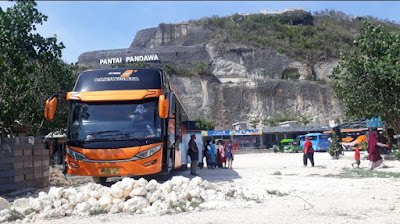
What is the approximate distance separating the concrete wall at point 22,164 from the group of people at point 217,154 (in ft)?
27.5

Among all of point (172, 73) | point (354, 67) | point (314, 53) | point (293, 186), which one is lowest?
point (293, 186)

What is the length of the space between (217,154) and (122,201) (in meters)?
13.1

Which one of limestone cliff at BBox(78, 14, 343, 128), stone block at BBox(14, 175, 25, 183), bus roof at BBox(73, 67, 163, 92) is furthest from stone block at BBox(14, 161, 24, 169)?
limestone cliff at BBox(78, 14, 343, 128)

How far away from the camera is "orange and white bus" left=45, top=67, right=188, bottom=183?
32.0ft

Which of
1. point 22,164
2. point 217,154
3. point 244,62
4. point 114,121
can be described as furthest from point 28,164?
point 244,62

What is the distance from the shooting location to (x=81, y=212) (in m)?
7.25

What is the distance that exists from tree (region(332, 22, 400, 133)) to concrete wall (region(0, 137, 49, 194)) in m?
14.8

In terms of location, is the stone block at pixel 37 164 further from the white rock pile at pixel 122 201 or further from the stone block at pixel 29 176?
the white rock pile at pixel 122 201

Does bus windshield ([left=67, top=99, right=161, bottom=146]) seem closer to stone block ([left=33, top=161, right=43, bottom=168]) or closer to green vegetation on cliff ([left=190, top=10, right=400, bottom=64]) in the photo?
stone block ([left=33, top=161, right=43, bottom=168])

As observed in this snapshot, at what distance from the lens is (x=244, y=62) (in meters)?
74.9

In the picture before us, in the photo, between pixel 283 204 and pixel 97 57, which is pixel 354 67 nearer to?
pixel 283 204

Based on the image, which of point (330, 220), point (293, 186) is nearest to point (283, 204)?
point (330, 220)

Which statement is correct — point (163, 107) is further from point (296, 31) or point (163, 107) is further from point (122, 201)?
point (296, 31)

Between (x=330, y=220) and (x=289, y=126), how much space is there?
50.9 meters
